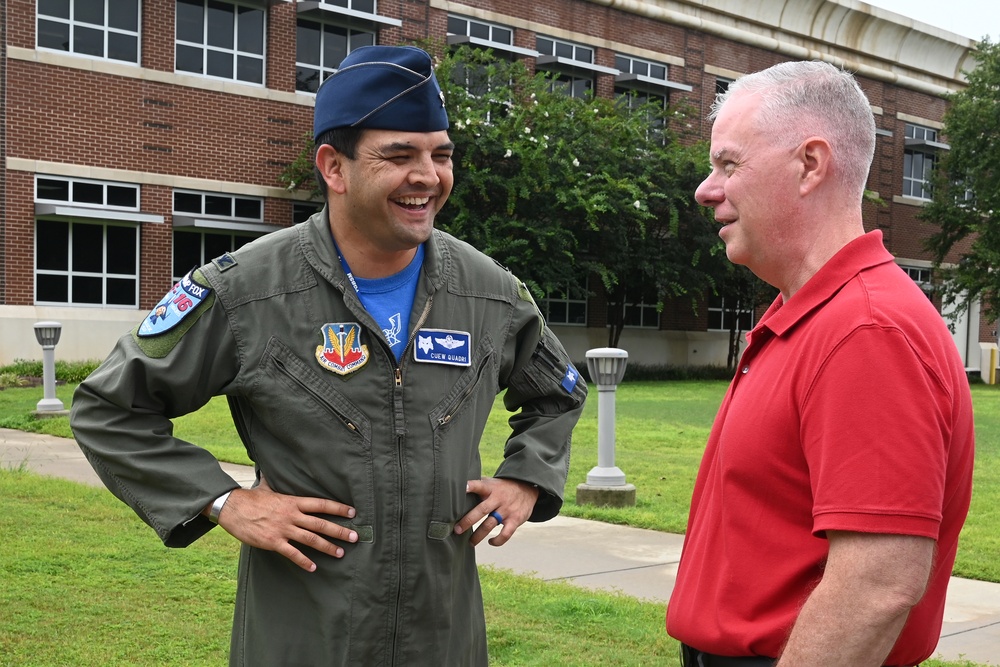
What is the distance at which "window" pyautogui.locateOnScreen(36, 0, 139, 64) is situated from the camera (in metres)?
21.7

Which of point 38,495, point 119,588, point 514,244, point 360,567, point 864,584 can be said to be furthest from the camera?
point 514,244

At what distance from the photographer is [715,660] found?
223cm

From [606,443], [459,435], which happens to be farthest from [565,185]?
[459,435]

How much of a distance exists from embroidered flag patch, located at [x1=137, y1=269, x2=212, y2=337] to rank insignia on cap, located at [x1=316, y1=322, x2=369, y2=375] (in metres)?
0.28

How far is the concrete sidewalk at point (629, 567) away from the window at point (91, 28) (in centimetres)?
1731

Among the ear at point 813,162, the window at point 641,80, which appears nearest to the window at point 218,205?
the window at point 641,80

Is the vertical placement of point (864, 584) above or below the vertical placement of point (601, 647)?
above

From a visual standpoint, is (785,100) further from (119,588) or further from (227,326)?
(119,588)

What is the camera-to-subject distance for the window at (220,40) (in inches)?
912

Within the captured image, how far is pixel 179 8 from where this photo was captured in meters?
23.0

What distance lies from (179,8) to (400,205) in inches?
870

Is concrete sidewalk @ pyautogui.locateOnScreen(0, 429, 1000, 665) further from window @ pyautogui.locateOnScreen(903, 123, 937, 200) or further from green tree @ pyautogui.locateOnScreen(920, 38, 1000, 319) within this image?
window @ pyautogui.locateOnScreen(903, 123, 937, 200)

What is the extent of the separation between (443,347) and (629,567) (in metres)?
4.55

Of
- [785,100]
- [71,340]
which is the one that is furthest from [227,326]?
[71,340]
